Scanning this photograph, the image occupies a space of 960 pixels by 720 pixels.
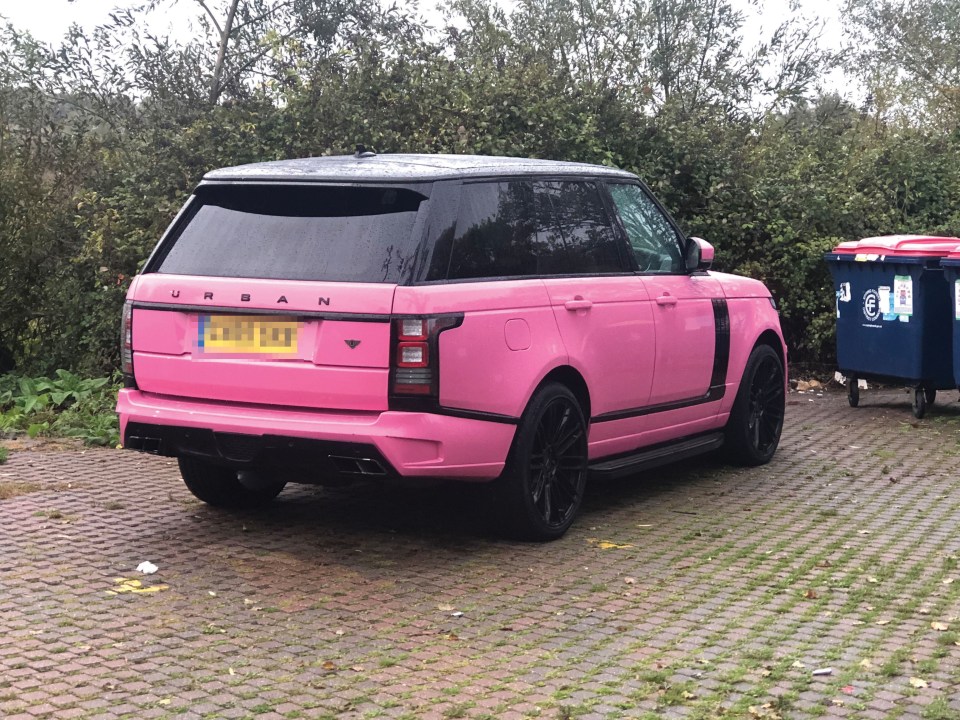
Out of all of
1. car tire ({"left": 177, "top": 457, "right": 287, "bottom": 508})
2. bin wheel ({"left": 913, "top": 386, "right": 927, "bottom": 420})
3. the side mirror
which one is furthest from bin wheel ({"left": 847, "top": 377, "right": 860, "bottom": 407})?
car tire ({"left": 177, "top": 457, "right": 287, "bottom": 508})

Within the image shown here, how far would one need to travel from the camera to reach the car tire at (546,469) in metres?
6.20

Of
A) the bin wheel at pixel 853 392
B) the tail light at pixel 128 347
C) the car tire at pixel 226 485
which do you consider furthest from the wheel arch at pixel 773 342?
the tail light at pixel 128 347

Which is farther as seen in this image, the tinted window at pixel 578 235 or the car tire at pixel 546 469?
the tinted window at pixel 578 235

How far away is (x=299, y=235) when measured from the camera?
5973 millimetres

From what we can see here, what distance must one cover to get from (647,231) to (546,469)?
1891 mm

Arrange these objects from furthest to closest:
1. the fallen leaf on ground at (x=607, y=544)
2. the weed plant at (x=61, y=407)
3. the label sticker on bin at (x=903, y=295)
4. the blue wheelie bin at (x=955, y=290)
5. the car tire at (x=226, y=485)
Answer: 1. the label sticker on bin at (x=903, y=295)
2. the blue wheelie bin at (x=955, y=290)
3. the weed plant at (x=61, y=407)
4. the car tire at (x=226, y=485)
5. the fallen leaf on ground at (x=607, y=544)

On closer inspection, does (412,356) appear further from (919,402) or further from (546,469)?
(919,402)

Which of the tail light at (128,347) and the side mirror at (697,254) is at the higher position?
the side mirror at (697,254)

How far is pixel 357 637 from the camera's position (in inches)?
194

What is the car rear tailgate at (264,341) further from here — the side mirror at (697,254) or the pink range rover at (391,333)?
the side mirror at (697,254)

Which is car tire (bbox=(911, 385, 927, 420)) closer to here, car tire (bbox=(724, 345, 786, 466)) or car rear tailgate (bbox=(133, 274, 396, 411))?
car tire (bbox=(724, 345, 786, 466))

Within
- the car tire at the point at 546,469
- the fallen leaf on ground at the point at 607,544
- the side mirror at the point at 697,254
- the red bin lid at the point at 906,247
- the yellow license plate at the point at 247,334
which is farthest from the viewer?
the red bin lid at the point at 906,247

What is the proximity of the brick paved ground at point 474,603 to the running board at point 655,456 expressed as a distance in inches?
10.2

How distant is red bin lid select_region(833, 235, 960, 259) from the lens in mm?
10867
